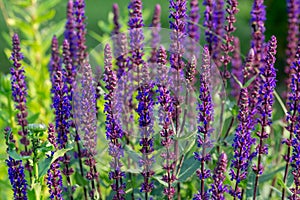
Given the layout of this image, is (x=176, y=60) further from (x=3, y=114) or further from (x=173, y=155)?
(x=3, y=114)

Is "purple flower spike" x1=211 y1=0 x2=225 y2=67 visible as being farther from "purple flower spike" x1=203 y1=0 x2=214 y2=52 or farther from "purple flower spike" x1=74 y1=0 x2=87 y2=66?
"purple flower spike" x1=74 y1=0 x2=87 y2=66

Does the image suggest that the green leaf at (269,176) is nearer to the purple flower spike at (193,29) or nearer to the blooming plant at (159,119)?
the blooming plant at (159,119)

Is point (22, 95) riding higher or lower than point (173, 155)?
higher

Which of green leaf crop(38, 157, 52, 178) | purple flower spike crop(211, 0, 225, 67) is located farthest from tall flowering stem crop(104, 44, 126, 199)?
purple flower spike crop(211, 0, 225, 67)

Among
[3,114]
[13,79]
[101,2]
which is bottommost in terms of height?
[3,114]

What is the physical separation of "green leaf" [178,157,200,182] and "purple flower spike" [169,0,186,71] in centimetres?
78

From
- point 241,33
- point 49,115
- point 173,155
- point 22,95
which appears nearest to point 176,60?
point 173,155

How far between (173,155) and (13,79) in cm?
131

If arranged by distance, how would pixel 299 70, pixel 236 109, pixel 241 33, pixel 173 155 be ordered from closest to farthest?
pixel 299 70, pixel 173 155, pixel 236 109, pixel 241 33

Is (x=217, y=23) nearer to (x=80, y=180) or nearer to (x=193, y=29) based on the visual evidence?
(x=193, y=29)

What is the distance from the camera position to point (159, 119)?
11.8 feet

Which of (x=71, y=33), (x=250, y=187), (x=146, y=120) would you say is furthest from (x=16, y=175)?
(x=250, y=187)

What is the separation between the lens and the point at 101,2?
65.8 feet

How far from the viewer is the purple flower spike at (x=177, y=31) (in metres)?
3.51
